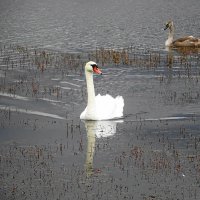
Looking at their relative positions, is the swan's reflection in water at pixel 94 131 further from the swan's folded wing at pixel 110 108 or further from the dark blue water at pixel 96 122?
the swan's folded wing at pixel 110 108

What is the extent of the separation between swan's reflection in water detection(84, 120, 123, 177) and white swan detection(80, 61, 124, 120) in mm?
270

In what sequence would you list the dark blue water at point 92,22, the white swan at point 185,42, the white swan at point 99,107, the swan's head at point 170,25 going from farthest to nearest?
the swan's head at point 170,25
the dark blue water at point 92,22
the white swan at point 185,42
the white swan at point 99,107

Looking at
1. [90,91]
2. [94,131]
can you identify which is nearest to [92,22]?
[90,91]

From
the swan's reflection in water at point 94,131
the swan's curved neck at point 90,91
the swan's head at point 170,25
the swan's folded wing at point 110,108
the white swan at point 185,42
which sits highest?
the swan's head at point 170,25

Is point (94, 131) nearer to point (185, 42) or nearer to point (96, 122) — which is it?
point (96, 122)

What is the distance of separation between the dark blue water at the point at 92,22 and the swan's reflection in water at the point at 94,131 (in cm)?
1305

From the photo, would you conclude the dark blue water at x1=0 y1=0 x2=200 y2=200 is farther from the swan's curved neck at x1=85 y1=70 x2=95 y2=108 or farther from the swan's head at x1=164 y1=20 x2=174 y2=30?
the swan's head at x1=164 y1=20 x2=174 y2=30

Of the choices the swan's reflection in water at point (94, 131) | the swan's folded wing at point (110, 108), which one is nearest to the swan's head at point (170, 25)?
the swan's folded wing at point (110, 108)

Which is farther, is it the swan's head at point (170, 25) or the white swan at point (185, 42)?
the swan's head at point (170, 25)

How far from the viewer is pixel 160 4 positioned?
5259 cm

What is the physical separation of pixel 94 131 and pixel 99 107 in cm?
171

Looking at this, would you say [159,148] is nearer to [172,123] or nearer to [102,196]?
[172,123]

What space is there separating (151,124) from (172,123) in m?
0.60

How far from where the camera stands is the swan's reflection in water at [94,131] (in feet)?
60.1
